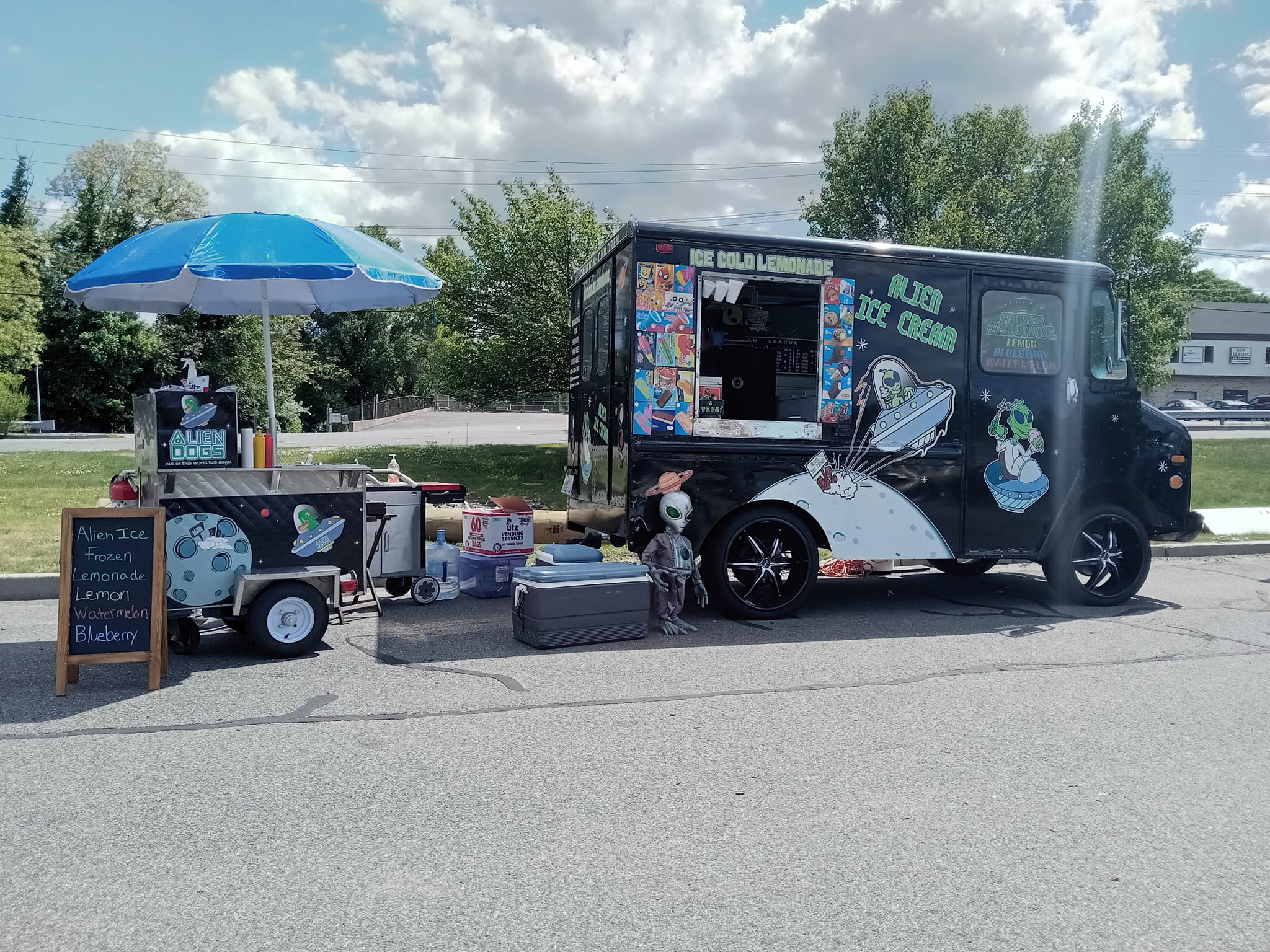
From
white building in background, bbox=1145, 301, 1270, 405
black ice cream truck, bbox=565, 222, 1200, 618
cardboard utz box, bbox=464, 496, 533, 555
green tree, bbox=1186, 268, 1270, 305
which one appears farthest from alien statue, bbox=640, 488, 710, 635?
green tree, bbox=1186, 268, 1270, 305

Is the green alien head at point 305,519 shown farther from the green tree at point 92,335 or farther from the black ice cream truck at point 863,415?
the green tree at point 92,335

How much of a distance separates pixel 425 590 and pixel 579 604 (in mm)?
1922

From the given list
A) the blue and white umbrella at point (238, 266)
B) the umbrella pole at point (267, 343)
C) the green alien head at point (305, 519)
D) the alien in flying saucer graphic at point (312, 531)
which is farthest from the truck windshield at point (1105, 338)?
the umbrella pole at point (267, 343)

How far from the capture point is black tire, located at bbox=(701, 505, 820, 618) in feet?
26.0

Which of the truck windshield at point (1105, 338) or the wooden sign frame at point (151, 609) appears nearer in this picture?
the wooden sign frame at point (151, 609)

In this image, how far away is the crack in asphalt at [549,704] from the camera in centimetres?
507

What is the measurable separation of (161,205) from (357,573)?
4038 centimetres

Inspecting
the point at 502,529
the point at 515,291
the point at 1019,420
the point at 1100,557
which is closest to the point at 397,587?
the point at 502,529

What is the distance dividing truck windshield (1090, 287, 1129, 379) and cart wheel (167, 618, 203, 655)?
735 centimetres

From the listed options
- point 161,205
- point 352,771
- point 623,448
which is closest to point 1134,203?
point 623,448

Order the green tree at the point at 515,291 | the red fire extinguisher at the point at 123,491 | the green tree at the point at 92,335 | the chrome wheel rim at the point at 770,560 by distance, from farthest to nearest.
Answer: the green tree at the point at 92,335
the green tree at the point at 515,291
the chrome wheel rim at the point at 770,560
the red fire extinguisher at the point at 123,491

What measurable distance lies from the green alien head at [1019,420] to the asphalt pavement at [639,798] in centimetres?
208

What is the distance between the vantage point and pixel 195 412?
6.52 meters

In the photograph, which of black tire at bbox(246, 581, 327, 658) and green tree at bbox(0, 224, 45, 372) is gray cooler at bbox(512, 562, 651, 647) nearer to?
black tire at bbox(246, 581, 327, 658)
